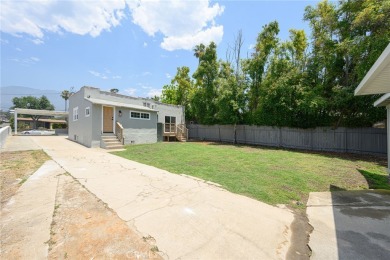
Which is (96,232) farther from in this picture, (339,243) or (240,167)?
(240,167)

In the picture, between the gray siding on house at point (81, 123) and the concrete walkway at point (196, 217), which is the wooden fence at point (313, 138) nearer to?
the concrete walkway at point (196, 217)

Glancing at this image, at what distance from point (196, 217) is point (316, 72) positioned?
14.5 m

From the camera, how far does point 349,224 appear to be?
342cm

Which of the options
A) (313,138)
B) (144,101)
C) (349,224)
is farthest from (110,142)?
(313,138)

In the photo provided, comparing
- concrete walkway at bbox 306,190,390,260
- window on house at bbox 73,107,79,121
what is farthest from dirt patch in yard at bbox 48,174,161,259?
window on house at bbox 73,107,79,121

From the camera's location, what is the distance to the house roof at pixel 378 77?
11.5 ft

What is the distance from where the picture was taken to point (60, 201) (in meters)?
3.94

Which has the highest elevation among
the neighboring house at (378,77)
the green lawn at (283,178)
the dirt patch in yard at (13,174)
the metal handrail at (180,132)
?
the neighboring house at (378,77)

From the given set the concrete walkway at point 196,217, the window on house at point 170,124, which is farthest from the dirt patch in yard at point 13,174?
the window on house at point 170,124

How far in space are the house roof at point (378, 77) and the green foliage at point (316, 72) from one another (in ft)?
24.0

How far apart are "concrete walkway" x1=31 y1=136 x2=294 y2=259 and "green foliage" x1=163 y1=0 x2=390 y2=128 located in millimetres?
10852

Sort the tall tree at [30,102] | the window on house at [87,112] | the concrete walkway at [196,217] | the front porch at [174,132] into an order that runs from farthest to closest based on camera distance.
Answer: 1. the tall tree at [30,102]
2. the front porch at [174,132]
3. the window on house at [87,112]
4. the concrete walkway at [196,217]

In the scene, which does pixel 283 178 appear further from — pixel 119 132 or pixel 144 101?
pixel 144 101

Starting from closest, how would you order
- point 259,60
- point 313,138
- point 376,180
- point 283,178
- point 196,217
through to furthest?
1. point 196,217
2. point 283,178
3. point 376,180
4. point 313,138
5. point 259,60
